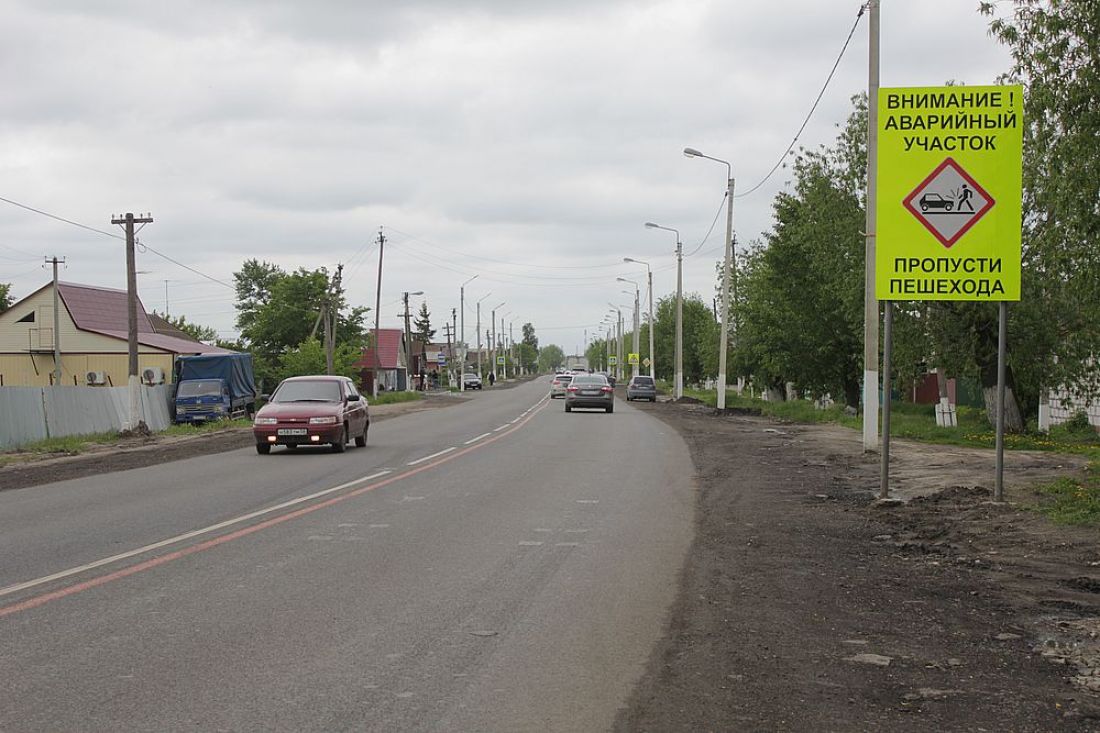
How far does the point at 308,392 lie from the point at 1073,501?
14910 millimetres

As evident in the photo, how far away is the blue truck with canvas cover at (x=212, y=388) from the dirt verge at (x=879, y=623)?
30126mm

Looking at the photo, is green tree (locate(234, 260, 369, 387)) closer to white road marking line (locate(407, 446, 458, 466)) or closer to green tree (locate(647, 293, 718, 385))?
green tree (locate(647, 293, 718, 385))

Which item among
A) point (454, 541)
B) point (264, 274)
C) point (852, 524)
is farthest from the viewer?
point (264, 274)

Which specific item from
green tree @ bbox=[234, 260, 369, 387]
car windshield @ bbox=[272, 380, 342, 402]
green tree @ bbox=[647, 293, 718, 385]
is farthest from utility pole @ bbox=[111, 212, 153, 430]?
green tree @ bbox=[234, 260, 369, 387]

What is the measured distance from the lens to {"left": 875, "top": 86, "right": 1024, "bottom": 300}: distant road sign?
12.5m

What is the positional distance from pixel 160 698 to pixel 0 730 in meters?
0.71

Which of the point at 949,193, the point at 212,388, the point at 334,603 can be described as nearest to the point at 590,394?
the point at 212,388

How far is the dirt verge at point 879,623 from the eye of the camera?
511 cm

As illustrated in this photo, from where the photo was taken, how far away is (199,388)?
133 feet

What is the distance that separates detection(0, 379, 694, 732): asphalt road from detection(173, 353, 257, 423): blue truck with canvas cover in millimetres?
24448

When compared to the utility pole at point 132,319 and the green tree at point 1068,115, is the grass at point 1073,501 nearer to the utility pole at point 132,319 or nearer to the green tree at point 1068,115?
the green tree at point 1068,115

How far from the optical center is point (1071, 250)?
1349 cm

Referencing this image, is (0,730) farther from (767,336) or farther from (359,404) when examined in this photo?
(767,336)

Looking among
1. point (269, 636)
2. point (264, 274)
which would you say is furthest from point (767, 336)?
point (264, 274)
